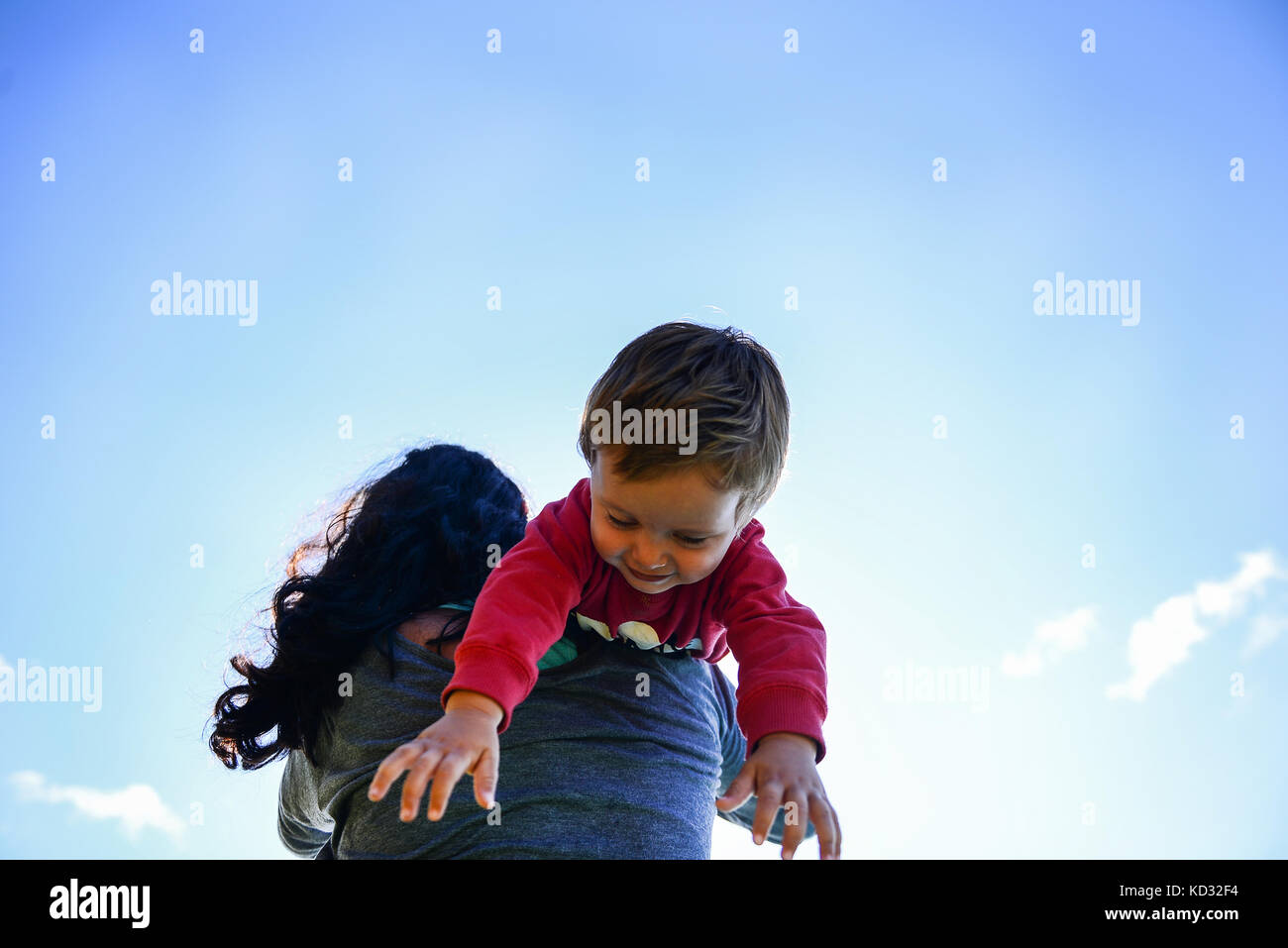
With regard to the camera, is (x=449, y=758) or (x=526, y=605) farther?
(x=526, y=605)

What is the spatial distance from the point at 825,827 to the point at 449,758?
656mm

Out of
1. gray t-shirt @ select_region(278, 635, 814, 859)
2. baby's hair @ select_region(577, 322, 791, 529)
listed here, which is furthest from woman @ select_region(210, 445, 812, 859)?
baby's hair @ select_region(577, 322, 791, 529)

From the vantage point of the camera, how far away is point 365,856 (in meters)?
1.99

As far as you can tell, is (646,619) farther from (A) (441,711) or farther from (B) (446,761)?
(B) (446,761)

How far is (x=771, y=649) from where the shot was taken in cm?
205

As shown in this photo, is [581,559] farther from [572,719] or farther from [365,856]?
[365,856]

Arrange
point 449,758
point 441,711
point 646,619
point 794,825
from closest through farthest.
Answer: point 449,758, point 794,825, point 441,711, point 646,619

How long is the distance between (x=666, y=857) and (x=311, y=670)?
0.98m

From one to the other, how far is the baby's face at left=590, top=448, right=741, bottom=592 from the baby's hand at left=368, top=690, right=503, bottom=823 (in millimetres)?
484

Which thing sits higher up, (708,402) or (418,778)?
(708,402)

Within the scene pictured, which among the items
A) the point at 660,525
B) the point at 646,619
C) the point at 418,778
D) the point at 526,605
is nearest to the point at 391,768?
the point at 418,778

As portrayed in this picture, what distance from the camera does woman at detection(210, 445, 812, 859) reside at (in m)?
1.97

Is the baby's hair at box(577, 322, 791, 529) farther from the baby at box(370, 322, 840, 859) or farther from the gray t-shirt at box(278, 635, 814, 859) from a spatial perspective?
the gray t-shirt at box(278, 635, 814, 859)

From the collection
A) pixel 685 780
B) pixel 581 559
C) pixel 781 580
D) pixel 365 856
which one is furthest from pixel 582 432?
pixel 365 856
